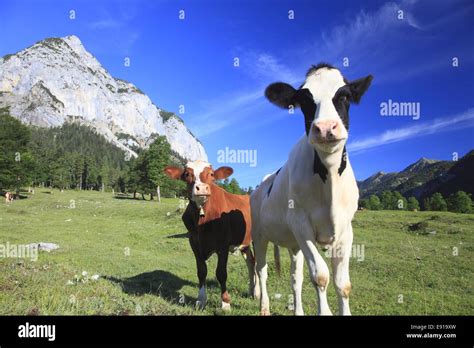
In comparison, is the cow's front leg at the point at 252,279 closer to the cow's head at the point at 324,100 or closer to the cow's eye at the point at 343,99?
the cow's head at the point at 324,100

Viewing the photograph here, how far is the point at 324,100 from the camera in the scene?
13.4 ft

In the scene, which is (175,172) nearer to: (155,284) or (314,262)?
(155,284)

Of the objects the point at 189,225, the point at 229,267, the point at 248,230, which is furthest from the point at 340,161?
the point at 229,267

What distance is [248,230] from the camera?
951cm

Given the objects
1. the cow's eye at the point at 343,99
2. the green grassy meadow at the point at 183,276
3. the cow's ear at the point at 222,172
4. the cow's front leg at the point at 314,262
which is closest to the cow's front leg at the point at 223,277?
the green grassy meadow at the point at 183,276

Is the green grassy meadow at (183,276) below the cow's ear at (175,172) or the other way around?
below

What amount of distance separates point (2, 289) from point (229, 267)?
8382mm

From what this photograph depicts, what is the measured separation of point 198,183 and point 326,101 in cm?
412

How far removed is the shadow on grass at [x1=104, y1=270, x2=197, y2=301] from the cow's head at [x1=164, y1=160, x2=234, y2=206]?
249 centimetres

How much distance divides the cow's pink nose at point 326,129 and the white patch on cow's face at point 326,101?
0.02 meters

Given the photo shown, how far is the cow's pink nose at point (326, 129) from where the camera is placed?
350cm

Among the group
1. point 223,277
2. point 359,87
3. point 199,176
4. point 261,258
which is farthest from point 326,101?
point 223,277

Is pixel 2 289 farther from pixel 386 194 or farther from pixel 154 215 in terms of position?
pixel 386 194

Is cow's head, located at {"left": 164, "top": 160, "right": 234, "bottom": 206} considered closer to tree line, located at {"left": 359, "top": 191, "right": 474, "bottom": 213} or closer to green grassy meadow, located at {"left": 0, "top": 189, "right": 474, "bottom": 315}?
green grassy meadow, located at {"left": 0, "top": 189, "right": 474, "bottom": 315}
